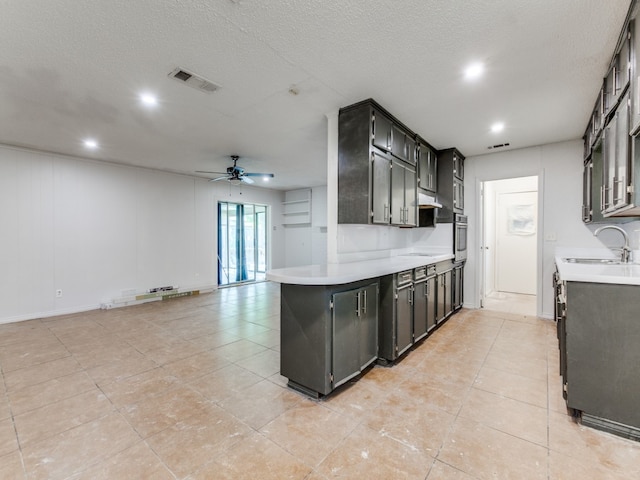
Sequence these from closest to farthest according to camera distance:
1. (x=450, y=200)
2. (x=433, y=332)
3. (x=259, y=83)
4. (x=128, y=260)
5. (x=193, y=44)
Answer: (x=193, y=44), (x=259, y=83), (x=433, y=332), (x=450, y=200), (x=128, y=260)

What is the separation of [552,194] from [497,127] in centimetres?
157

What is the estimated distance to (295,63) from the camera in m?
2.34

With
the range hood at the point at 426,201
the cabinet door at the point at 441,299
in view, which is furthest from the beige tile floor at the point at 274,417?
the range hood at the point at 426,201

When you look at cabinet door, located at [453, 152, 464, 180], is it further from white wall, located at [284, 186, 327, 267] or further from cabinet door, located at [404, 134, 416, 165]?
white wall, located at [284, 186, 327, 267]

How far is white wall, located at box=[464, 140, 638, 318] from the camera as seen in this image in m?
4.20

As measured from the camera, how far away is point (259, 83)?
105 inches

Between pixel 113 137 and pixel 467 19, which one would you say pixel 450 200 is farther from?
pixel 113 137

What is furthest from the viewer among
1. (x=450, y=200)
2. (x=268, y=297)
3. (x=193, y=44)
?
(x=268, y=297)

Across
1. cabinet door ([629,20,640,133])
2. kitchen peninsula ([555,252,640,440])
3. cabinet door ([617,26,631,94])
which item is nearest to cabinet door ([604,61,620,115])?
cabinet door ([617,26,631,94])

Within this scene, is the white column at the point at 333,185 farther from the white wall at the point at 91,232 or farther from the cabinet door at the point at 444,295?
the white wall at the point at 91,232

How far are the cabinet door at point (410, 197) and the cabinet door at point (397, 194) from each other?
0.09 m

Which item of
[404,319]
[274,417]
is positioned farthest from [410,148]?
[274,417]

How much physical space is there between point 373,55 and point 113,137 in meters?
3.74

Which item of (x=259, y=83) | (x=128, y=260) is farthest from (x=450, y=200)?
(x=128, y=260)
